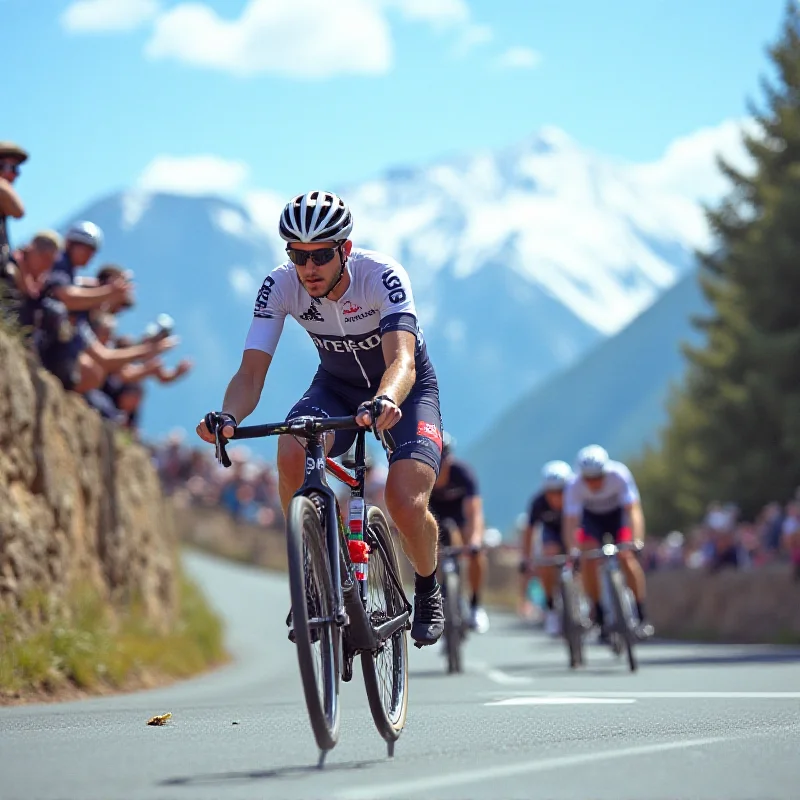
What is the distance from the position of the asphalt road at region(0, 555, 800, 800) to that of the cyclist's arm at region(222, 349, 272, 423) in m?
1.40

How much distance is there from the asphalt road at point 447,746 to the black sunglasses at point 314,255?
2.05 m

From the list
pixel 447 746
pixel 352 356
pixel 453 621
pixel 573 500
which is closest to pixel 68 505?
pixel 453 621

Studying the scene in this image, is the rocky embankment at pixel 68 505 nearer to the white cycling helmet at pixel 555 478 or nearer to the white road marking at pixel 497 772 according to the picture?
the white cycling helmet at pixel 555 478

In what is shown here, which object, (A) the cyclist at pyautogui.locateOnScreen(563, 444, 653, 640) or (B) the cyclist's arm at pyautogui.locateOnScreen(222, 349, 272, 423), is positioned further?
(A) the cyclist at pyautogui.locateOnScreen(563, 444, 653, 640)

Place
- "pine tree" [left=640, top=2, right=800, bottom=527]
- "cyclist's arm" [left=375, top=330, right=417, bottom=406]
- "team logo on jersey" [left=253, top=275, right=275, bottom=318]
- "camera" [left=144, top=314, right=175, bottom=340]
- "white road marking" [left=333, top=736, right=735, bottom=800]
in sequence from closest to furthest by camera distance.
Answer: "white road marking" [left=333, top=736, right=735, bottom=800]
"cyclist's arm" [left=375, top=330, right=417, bottom=406]
"team logo on jersey" [left=253, top=275, right=275, bottom=318]
"camera" [left=144, top=314, right=175, bottom=340]
"pine tree" [left=640, top=2, right=800, bottom=527]

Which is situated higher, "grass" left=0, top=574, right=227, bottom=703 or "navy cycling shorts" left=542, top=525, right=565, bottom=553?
"navy cycling shorts" left=542, top=525, right=565, bottom=553

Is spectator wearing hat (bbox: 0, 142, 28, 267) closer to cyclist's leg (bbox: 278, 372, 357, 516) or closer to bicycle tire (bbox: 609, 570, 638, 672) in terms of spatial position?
cyclist's leg (bbox: 278, 372, 357, 516)

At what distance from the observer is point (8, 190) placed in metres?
11.7

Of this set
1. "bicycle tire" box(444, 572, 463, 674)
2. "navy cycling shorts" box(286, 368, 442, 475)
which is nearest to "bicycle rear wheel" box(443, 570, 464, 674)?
"bicycle tire" box(444, 572, 463, 674)

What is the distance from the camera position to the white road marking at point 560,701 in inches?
367

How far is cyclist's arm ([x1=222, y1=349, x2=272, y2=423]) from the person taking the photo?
7.29 m

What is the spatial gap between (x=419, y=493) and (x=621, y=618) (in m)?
7.11

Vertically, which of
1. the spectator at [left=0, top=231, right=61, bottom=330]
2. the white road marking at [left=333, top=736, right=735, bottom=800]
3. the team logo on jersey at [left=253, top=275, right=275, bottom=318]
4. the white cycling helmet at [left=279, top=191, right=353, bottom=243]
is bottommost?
the white road marking at [left=333, top=736, right=735, bottom=800]

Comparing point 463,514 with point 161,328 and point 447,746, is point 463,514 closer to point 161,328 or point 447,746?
point 161,328
